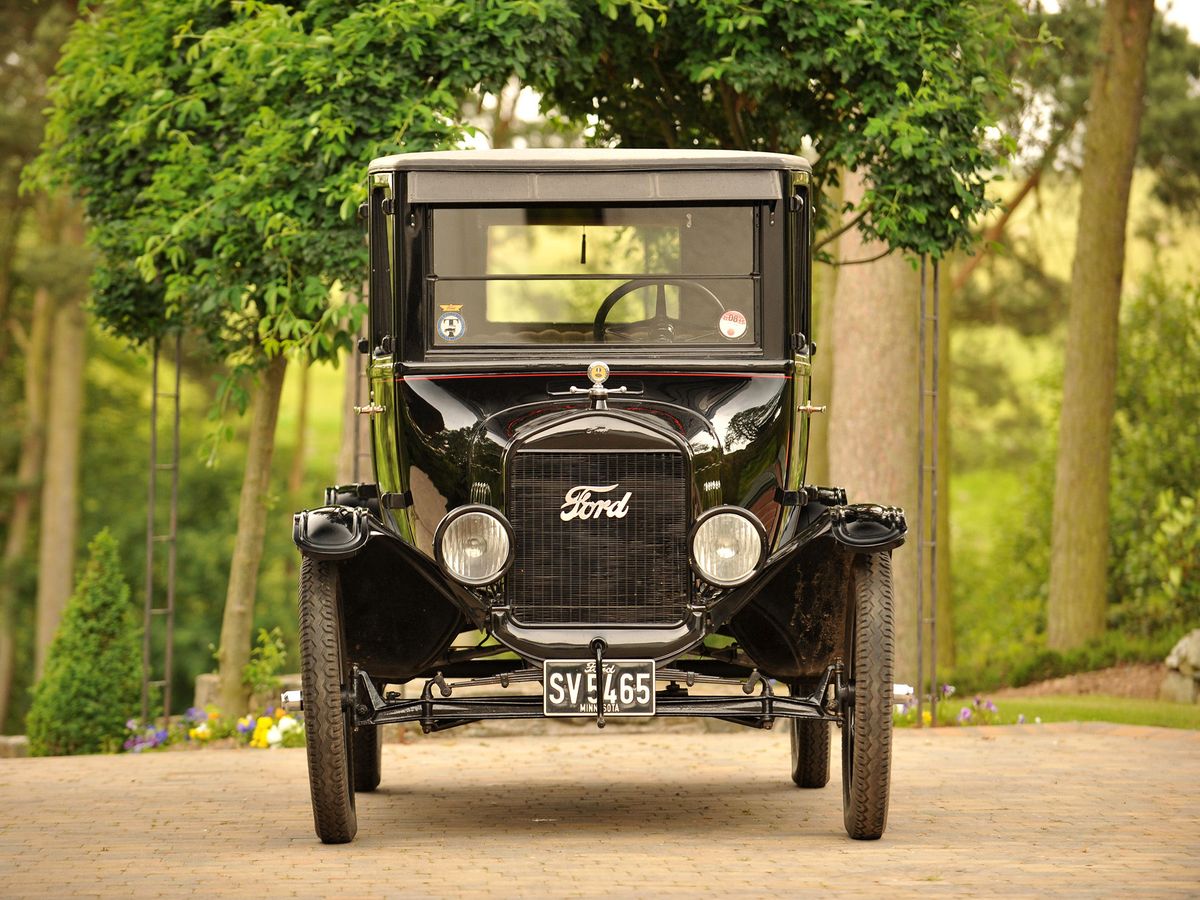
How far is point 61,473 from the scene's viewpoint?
28422mm

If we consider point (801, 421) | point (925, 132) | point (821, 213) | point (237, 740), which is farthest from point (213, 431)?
point (801, 421)

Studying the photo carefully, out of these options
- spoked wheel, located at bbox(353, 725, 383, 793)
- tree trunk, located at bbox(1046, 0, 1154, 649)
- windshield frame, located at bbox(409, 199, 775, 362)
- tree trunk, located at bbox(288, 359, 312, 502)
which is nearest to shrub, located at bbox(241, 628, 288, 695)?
spoked wheel, located at bbox(353, 725, 383, 793)

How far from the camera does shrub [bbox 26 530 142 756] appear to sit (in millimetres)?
14859

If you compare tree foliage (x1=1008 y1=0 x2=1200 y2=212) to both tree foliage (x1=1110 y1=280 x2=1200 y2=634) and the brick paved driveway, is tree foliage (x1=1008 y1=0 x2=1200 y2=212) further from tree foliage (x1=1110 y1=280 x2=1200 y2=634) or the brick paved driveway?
the brick paved driveway

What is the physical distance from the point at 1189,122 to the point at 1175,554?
25.9 ft

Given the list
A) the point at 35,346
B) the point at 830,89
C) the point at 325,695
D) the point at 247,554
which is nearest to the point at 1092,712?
the point at 830,89

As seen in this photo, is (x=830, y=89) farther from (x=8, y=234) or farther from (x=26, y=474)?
(x=26, y=474)

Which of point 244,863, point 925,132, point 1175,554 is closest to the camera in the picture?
point 244,863

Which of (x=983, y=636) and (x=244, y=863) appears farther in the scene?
(x=983, y=636)

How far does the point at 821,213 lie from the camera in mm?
12297

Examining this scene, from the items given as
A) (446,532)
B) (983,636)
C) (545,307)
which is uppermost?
(545,307)

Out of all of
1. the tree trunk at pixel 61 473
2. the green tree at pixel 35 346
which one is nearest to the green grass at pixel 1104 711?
the green tree at pixel 35 346

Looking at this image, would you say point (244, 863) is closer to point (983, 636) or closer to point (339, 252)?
point (339, 252)

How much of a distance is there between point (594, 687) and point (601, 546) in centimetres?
59
